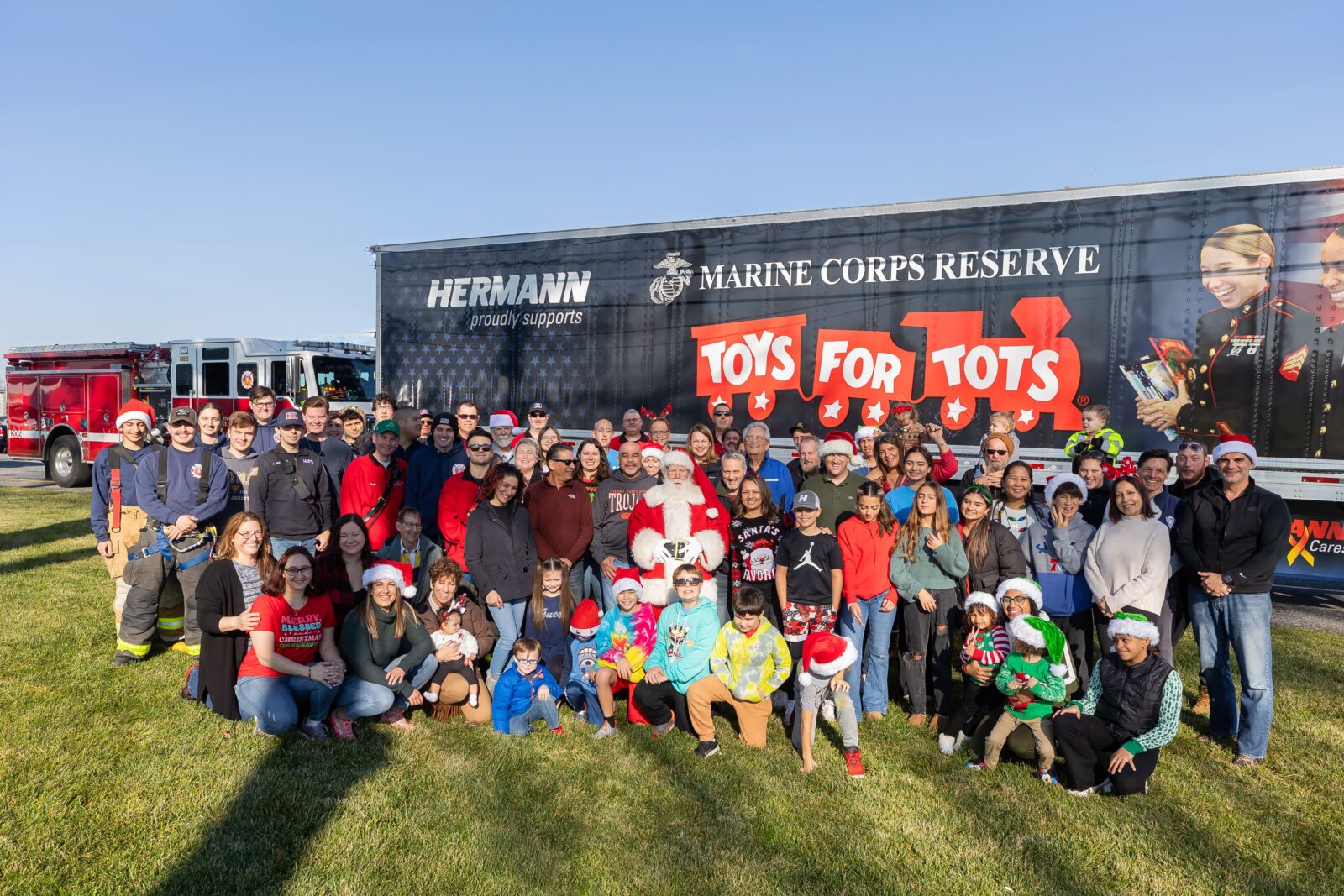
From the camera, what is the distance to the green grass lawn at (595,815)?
3.72 meters

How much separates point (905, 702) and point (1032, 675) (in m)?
1.32

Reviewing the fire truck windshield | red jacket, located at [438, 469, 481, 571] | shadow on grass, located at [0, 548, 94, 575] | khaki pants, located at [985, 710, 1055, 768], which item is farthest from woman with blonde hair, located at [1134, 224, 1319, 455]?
the fire truck windshield

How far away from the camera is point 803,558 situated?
547cm

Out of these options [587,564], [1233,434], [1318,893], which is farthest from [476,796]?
[1233,434]

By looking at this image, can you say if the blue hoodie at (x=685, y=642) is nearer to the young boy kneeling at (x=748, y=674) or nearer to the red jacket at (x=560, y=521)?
the young boy kneeling at (x=748, y=674)

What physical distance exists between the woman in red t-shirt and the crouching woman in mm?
4607

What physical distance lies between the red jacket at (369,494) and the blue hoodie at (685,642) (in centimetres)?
257

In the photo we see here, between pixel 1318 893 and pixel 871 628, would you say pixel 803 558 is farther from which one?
pixel 1318 893

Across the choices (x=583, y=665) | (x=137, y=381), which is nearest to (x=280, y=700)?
(x=583, y=665)

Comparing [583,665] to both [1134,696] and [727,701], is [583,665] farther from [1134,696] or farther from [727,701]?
[1134,696]

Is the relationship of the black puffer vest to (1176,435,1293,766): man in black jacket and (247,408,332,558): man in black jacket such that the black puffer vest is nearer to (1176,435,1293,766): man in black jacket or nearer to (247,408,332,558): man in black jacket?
(1176,435,1293,766): man in black jacket

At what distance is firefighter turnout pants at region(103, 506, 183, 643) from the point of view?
6.25m

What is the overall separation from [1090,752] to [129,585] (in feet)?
23.2

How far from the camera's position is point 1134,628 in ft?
15.1
